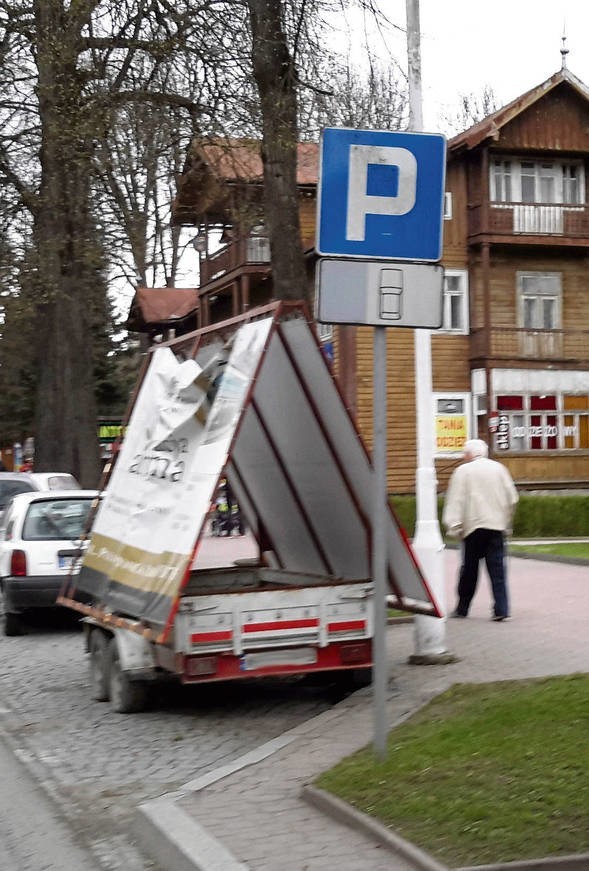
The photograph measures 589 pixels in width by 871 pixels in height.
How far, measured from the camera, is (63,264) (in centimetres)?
2594

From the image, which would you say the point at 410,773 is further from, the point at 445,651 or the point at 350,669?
the point at 445,651

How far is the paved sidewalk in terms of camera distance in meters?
5.43

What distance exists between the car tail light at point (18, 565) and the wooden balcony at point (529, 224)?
24645 millimetres

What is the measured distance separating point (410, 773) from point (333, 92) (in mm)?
10411

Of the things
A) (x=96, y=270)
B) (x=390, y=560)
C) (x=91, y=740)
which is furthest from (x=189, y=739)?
(x=96, y=270)

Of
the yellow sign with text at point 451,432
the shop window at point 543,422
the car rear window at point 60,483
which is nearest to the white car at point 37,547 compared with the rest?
the car rear window at point 60,483

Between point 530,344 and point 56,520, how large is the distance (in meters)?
24.4

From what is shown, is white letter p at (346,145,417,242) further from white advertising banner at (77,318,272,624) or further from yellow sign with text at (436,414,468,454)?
yellow sign with text at (436,414,468,454)

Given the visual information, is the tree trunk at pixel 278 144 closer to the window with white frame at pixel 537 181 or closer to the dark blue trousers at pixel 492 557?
the dark blue trousers at pixel 492 557

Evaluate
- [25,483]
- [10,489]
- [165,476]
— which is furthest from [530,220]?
[165,476]

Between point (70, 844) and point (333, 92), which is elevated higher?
point (333, 92)

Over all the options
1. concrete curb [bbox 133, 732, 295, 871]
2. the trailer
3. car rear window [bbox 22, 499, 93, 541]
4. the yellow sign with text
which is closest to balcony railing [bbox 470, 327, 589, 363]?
the yellow sign with text

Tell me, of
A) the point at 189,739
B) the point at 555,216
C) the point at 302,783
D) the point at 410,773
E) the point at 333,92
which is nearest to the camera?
the point at 410,773

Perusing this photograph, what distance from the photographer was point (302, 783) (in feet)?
22.2
